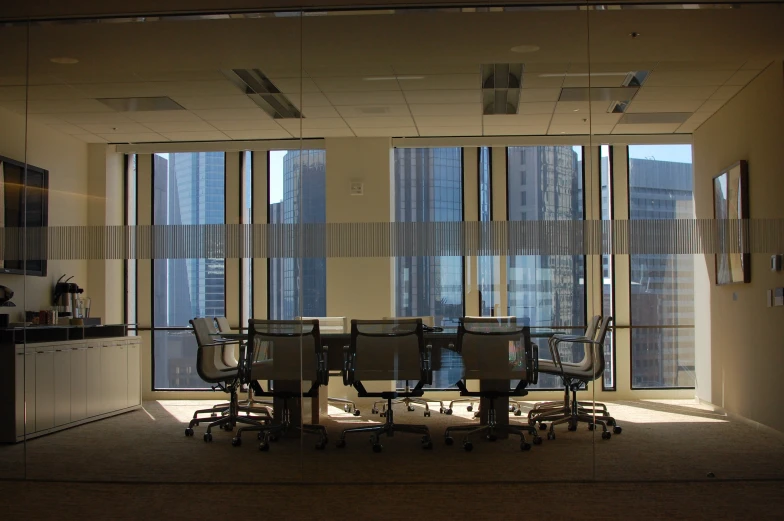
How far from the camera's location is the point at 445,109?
5891 millimetres

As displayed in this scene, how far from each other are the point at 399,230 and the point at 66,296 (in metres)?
2.52

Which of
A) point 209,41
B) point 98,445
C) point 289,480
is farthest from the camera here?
point 98,445

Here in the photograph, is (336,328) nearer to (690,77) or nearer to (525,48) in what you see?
(525,48)

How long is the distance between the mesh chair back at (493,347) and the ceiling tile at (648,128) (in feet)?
5.05

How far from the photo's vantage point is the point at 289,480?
509cm

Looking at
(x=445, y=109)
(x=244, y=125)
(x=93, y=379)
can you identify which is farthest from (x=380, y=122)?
(x=93, y=379)

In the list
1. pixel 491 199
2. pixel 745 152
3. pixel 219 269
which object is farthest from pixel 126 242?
pixel 745 152

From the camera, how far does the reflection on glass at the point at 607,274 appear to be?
17.2 feet

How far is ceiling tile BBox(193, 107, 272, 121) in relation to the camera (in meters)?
5.72

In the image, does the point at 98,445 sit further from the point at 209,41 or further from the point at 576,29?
the point at 576,29

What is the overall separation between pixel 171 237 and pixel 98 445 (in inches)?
67.8

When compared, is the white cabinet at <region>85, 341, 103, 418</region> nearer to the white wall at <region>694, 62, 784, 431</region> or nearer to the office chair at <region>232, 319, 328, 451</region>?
the office chair at <region>232, 319, 328, 451</region>

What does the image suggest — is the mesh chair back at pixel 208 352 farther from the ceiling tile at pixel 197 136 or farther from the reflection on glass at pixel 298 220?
the ceiling tile at pixel 197 136

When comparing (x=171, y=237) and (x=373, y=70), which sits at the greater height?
(x=373, y=70)
